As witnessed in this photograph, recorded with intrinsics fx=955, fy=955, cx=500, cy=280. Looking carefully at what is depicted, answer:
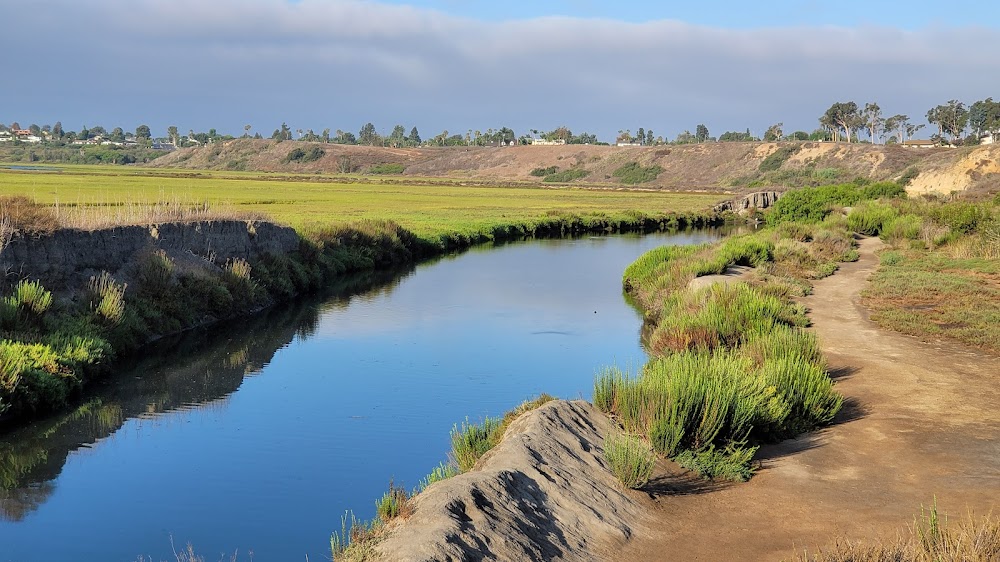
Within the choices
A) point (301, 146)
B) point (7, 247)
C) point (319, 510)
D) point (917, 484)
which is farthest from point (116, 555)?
point (301, 146)

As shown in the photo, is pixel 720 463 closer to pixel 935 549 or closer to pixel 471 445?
pixel 471 445

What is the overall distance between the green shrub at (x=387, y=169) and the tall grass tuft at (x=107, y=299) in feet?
467

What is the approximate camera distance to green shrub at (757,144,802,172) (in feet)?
425

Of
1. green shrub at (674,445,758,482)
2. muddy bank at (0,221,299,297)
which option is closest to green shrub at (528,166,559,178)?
muddy bank at (0,221,299,297)

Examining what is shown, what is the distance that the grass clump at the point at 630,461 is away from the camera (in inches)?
351

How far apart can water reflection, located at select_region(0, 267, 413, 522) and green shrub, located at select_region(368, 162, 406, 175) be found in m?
137

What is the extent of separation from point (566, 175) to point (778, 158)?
32.8m

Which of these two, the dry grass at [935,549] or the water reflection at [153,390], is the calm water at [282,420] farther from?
the dry grass at [935,549]

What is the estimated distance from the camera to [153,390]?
618 inches

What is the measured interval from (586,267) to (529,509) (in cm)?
2879

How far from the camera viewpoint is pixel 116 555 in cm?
883

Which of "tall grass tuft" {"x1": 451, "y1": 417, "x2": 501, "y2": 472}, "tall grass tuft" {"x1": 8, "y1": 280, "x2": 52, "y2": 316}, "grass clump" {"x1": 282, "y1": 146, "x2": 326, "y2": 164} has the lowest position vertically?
"tall grass tuft" {"x1": 451, "y1": 417, "x2": 501, "y2": 472}

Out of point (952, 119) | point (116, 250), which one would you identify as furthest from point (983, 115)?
point (116, 250)

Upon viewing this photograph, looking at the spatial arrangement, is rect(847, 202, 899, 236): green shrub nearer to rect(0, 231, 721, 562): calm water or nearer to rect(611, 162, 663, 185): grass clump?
rect(0, 231, 721, 562): calm water
